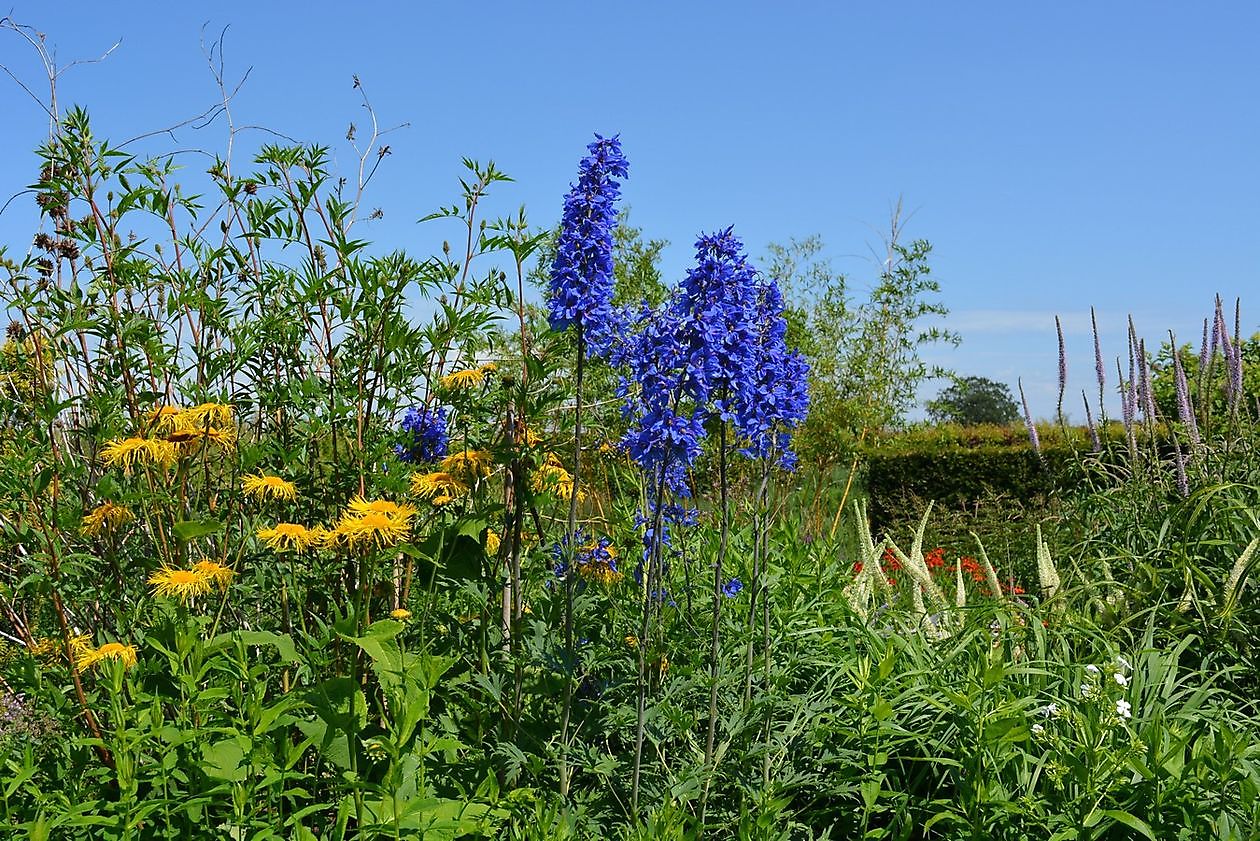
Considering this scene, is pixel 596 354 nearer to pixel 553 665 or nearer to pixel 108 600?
pixel 553 665

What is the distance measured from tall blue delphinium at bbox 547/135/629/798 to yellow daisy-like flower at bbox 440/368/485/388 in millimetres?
482

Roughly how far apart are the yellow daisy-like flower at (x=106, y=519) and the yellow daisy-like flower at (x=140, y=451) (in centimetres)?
14

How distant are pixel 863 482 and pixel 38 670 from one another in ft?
33.0

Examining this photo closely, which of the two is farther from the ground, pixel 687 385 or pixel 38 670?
pixel 687 385

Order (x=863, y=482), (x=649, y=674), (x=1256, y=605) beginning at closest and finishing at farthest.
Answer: (x=649, y=674), (x=1256, y=605), (x=863, y=482)

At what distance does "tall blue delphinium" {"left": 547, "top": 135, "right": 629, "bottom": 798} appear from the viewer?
295 centimetres

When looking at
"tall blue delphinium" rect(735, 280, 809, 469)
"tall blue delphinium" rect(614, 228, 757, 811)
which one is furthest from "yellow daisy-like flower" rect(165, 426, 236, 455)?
"tall blue delphinium" rect(735, 280, 809, 469)

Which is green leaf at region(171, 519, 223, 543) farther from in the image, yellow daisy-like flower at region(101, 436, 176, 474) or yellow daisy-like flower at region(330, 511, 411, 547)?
yellow daisy-like flower at region(330, 511, 411, 547)

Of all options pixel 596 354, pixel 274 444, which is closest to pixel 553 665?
pixel 596 354

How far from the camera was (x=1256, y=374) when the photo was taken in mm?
10805

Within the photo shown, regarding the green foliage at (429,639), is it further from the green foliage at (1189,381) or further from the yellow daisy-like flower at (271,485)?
the green foliage at (1189,381)

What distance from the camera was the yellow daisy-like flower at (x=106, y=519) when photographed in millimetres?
3195

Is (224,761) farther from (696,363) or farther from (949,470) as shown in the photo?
(949,470)

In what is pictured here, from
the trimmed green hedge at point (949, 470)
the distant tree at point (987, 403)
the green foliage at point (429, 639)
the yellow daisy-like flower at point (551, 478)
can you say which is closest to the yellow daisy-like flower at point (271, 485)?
the green foliage at point (429, 639)
